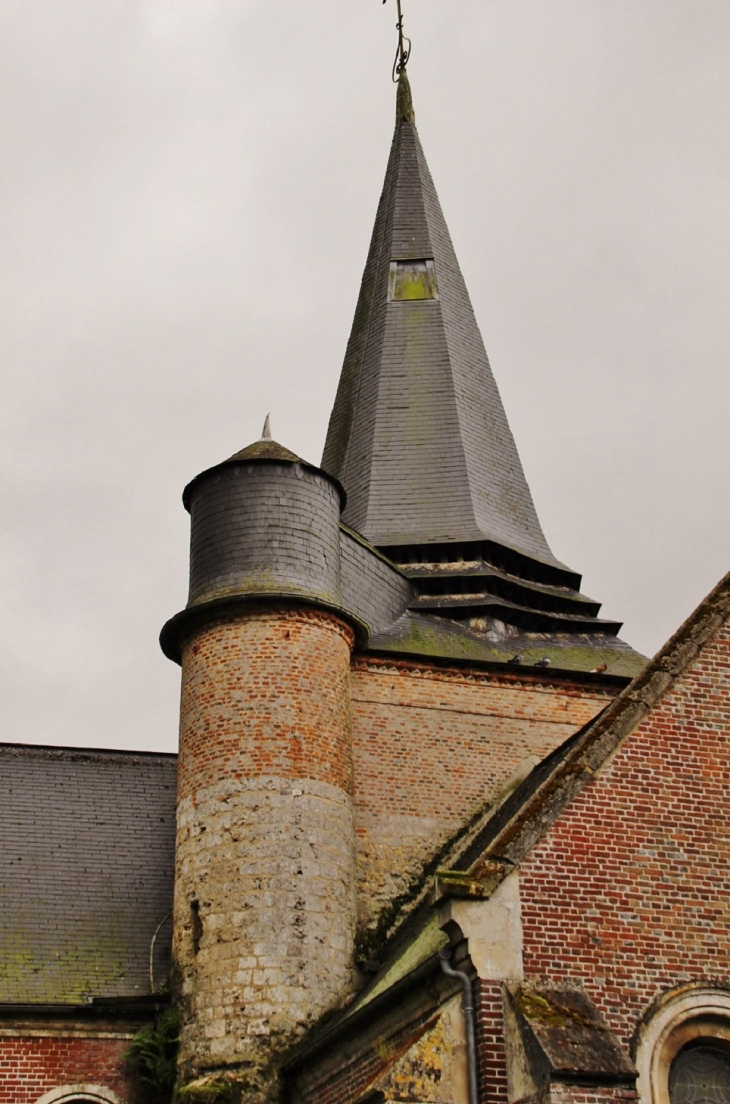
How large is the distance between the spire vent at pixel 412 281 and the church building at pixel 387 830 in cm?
249

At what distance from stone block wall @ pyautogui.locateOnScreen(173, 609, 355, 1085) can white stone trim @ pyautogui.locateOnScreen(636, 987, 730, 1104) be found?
160 inches

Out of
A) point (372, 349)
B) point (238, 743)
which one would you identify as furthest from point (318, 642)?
point (372, 349)

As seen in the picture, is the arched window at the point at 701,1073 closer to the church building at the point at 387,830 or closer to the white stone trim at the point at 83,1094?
the church building at the point at 387,830

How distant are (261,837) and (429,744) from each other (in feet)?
10.5

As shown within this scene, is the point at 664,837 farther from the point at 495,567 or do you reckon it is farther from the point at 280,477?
the point at 495,567

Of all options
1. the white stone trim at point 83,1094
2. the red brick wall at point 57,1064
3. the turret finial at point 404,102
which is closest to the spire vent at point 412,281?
the turret finial at point 404,102

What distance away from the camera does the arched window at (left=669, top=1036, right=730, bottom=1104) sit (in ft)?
35.2

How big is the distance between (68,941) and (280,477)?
6065 millimetres

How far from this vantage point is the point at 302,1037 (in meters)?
13.4

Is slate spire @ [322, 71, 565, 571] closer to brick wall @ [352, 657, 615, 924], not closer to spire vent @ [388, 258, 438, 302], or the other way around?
spire vent @ [388, 258, 438, 302]

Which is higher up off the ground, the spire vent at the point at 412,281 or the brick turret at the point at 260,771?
the spire vent at the point at 412,281

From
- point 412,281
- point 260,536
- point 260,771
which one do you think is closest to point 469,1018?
point 260,771

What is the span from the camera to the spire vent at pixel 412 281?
2465cm

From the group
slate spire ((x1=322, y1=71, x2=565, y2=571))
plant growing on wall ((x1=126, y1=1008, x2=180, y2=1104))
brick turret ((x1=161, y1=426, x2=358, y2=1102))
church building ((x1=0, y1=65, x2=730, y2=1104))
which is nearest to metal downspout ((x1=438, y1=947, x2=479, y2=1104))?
church building ((x1=0, y1=65, x2=730, y2=1104))
